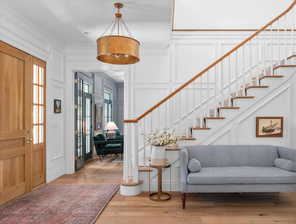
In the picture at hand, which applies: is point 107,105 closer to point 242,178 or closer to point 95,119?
point 95,119

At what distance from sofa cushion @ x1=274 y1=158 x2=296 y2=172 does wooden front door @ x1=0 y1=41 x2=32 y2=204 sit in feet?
14.0

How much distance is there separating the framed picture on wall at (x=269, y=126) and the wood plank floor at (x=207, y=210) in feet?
3.50

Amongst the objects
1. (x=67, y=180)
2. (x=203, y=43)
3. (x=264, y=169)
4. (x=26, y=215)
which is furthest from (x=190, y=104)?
(x=26, y=215)

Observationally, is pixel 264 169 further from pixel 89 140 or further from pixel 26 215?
pixel 89 140

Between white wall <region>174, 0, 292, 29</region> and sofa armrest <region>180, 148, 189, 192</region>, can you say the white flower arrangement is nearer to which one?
sofa armrest <region>180, 148, 189, 192</region>

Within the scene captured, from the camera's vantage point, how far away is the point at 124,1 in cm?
306

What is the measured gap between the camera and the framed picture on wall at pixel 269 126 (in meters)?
4.09

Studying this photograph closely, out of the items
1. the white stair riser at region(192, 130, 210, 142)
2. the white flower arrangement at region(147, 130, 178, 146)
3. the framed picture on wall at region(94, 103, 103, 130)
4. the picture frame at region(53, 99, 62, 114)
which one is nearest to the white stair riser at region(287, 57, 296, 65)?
the white stair riser at region(192, 130, 210, 142)

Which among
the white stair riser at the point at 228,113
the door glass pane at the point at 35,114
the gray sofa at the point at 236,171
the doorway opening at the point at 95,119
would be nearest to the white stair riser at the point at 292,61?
the white stair riser at the point at 228,113

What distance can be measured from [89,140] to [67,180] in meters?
2.33

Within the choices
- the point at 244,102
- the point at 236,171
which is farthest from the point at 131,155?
the point at 244,102

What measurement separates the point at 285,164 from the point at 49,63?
188 inches

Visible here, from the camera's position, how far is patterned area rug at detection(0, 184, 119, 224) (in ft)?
9.52

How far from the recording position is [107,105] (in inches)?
368
